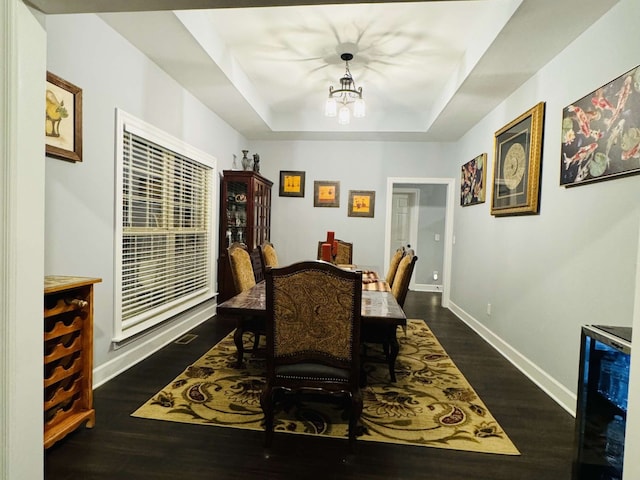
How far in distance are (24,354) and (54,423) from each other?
0.69 m

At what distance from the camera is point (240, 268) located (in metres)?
2.73

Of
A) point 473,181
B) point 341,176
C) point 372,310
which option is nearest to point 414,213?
point 341,176

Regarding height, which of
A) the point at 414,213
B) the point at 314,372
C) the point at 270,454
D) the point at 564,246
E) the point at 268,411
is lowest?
the point at 270,454

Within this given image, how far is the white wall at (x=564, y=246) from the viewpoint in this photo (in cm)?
194

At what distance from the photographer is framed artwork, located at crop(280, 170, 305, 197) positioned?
5.59 m

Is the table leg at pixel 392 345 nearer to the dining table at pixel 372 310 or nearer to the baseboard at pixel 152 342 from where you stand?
the dining table at pixel 372 310

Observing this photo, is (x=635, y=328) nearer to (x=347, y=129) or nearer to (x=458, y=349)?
(x=458, y=349)

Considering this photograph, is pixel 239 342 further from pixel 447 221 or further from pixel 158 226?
pixel 447 221

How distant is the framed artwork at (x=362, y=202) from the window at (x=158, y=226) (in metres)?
2.22

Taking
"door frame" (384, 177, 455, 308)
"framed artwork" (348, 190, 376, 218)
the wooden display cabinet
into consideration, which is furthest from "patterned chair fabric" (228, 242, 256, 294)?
"door frame" (384, 177, 455, 308)

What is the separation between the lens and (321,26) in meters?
2.85

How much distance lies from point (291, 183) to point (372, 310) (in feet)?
12.6

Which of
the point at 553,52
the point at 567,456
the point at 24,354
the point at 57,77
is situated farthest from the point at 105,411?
the point at 553,52

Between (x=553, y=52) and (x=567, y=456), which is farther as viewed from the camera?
(x=553, y=52)
